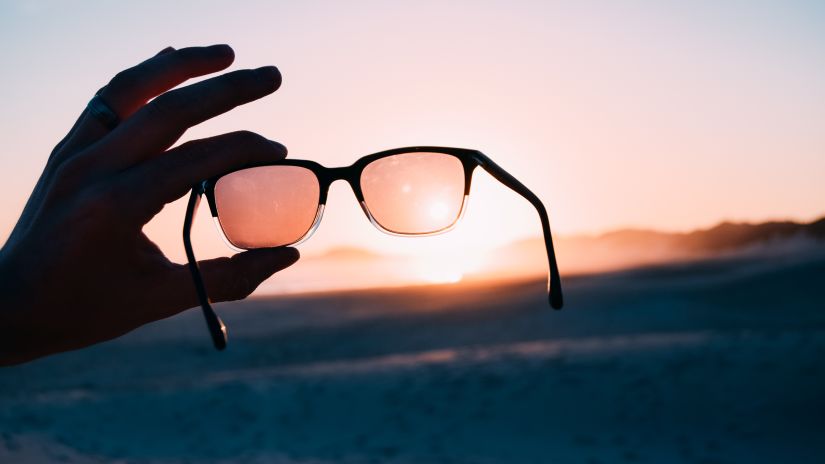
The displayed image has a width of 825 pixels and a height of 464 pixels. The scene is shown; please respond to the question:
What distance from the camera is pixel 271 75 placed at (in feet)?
5.38

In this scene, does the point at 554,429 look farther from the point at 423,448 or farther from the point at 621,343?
the point at 621,343

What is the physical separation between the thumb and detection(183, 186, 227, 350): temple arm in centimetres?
7

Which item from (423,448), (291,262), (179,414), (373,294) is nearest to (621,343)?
(423,448)

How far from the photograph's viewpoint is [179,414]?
867cm

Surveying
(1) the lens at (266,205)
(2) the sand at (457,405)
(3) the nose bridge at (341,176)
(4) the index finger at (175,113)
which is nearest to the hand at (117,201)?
(4) the index finger at (175,113)

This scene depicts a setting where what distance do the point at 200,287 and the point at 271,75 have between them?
0.49 meters

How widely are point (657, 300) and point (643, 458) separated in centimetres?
894

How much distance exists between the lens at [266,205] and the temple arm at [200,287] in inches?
14.3

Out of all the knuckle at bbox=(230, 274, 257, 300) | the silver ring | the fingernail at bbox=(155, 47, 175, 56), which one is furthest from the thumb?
the fingernail at bbox=(155, 47, 175, 56)

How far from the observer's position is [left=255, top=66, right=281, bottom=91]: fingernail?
162cm

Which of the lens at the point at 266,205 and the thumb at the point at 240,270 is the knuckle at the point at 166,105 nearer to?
A: the thumb at the point at 240,270

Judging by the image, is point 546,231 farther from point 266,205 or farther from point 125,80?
point 125,80

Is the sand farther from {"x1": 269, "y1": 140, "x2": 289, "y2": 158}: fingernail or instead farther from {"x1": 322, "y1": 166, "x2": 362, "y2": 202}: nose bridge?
{"x1": 269, "y1": 140, "x2": 289, "y2": 158}: fingernail

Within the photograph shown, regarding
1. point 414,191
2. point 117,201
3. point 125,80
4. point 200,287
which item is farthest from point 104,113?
point 414,191
